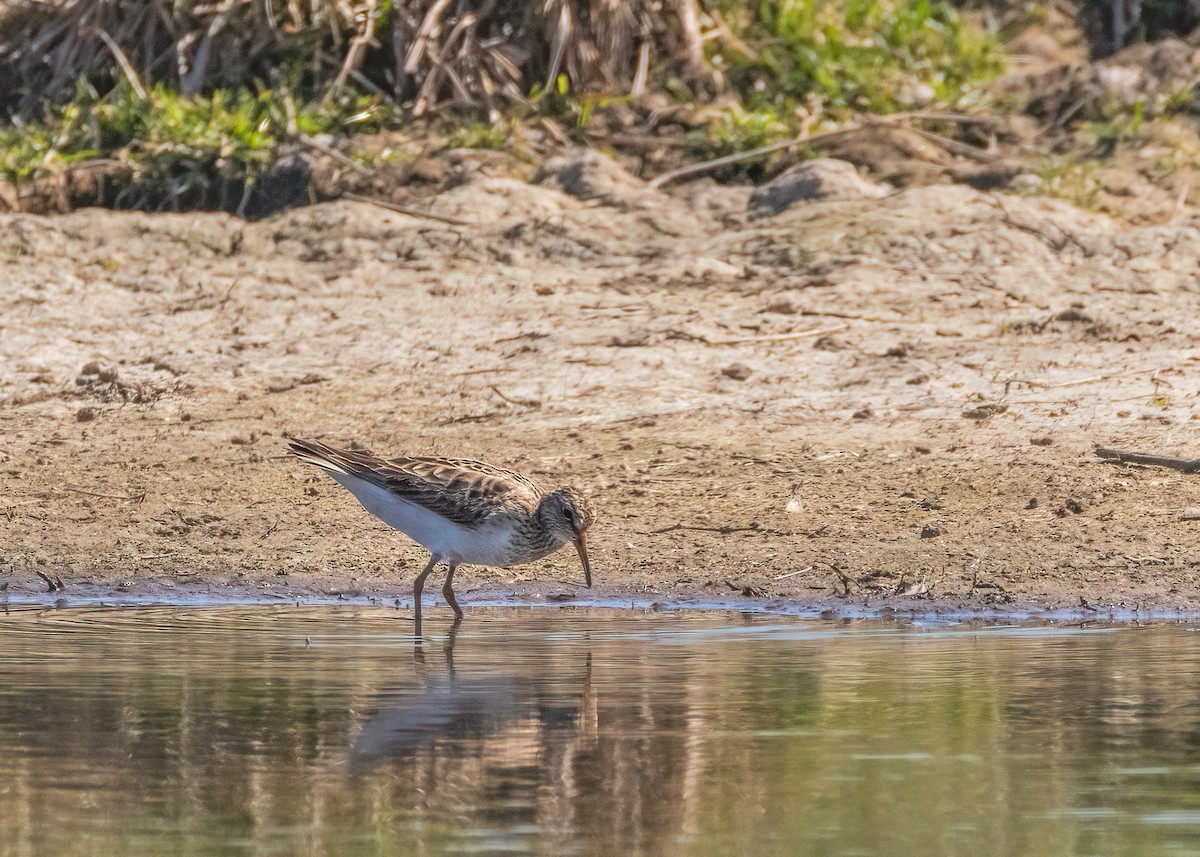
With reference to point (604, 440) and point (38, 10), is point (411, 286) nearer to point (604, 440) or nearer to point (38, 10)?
point (604, 440)

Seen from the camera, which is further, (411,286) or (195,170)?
(195,170)

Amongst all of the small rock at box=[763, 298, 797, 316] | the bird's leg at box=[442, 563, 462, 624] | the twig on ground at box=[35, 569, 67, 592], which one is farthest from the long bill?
the small rock at box=[763, 298, 797, 316]

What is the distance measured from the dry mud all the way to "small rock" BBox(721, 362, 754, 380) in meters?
0.03

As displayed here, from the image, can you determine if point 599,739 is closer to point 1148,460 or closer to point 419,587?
point 419,587

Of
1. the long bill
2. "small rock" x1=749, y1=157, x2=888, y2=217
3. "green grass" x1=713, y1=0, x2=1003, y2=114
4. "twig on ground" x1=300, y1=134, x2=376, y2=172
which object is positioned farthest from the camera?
"green grass" x1=713, y1=0, x2=1003, y2=114

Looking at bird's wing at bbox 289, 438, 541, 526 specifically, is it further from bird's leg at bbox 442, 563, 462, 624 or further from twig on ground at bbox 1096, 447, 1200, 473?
twig on ground at bbox 1096, 447, 1200, 473

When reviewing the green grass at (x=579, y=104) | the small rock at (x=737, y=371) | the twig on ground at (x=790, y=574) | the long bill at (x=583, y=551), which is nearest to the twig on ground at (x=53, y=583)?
the long bill at (x=583, y=551)

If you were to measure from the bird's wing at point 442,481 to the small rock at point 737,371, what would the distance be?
246 cm

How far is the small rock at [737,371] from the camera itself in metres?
10.9

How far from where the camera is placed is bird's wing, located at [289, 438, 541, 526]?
8391mm

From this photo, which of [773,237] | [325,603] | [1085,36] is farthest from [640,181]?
[325,603]

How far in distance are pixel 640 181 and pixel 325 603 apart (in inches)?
209

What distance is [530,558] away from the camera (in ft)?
28.0

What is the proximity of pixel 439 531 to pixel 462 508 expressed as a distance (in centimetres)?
17
